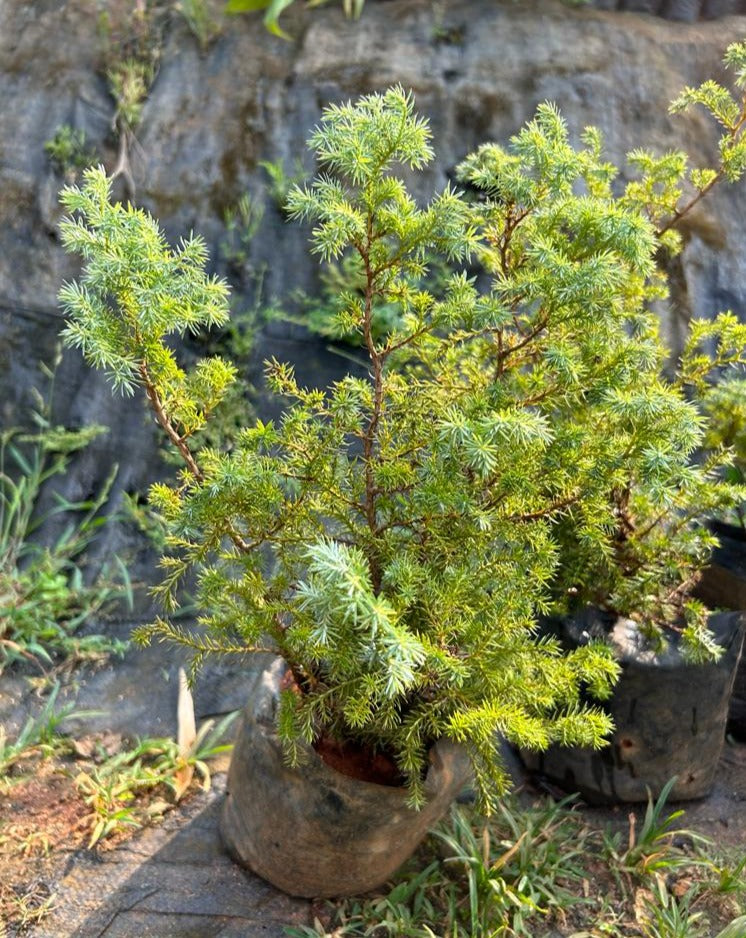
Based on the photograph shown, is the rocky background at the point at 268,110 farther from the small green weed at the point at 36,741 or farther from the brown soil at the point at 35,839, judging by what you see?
the brown soil at the point at 35,839

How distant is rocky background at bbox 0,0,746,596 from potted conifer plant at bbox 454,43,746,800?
1579 mm

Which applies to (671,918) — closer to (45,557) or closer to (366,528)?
(366,528)

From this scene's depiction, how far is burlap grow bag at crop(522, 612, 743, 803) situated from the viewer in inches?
109

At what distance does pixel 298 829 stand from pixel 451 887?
533 mm

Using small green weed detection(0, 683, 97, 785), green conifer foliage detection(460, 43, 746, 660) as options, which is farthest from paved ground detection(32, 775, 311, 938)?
green conifer foliage detection(460, 43, 746, 660)

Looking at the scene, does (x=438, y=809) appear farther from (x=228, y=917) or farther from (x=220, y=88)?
(x=220, y=88)

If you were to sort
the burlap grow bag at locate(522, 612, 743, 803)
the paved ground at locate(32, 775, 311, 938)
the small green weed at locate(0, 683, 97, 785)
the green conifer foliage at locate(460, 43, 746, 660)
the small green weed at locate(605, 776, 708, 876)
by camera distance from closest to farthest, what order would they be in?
the green conifer foliage at locate(460, 43, 746, 660) → the paved ground at locate(32, 775, 311, 938) → the small green weed at locate(605, 776, 708, 876) → the burlap grow bag at locate(522, 612, 743, 803) → the small green weed at locate(0, 683, 97, 785)

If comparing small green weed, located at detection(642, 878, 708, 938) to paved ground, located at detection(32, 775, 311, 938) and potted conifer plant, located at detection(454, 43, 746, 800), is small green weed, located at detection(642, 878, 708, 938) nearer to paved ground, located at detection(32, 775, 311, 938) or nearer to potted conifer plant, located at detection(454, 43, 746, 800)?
potted conifer plant, located at detection(454, 43, 746, 800)

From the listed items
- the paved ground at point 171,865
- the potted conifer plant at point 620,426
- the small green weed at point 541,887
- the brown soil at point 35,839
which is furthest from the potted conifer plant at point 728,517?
the brown soil at point 35,839

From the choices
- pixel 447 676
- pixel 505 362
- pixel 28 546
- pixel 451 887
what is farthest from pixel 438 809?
pixel 28 546

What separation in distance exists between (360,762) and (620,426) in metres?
1.12

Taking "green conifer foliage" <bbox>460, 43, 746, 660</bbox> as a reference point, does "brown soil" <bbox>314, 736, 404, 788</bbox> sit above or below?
below

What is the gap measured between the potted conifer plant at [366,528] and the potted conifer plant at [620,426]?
0.40ft

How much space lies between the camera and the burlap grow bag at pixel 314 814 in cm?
223
